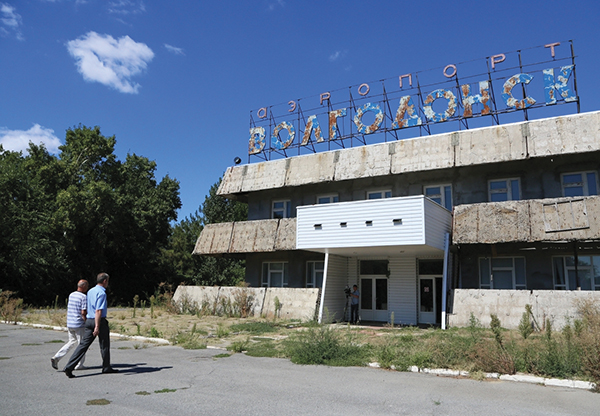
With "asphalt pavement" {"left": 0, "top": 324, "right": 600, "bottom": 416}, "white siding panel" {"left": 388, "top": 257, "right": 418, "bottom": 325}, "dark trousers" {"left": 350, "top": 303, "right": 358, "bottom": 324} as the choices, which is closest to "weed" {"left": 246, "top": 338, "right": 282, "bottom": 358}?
"asphalt pavement" {"left": 0, "top": 324, "right": 600, "bottom": 416}

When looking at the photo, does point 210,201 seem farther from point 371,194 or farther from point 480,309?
point 480,309

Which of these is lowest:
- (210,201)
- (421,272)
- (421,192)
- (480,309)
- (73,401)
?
(73,401)

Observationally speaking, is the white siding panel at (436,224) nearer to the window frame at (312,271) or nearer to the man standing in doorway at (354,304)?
the man standing in doorway at (354,304)

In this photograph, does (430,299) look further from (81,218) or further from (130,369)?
(81,218)

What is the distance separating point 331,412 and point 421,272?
57.0 ft

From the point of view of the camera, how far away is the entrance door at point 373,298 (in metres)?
24.0

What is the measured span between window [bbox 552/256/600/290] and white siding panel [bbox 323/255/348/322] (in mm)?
9624

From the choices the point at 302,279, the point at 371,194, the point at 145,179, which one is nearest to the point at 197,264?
the point at 145,179

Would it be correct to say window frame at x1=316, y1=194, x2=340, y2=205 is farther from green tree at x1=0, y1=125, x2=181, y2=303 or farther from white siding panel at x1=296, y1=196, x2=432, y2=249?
green tree at x1=0, y1=125, x2=181, y2=303

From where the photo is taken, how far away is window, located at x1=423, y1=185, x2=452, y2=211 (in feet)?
76.7

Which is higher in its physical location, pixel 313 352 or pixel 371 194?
pixel 371 194

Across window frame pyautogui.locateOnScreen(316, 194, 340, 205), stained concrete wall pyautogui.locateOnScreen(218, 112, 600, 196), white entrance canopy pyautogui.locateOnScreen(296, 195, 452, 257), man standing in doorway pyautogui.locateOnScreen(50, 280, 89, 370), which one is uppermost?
stained concrete wall pyautogui.locateOnScreen(218, 112, 600, 196)

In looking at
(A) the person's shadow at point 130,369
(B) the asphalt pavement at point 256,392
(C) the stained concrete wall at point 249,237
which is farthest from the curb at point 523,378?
(C) the stained concrete wall at point 249,237

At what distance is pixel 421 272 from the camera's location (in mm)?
23219
